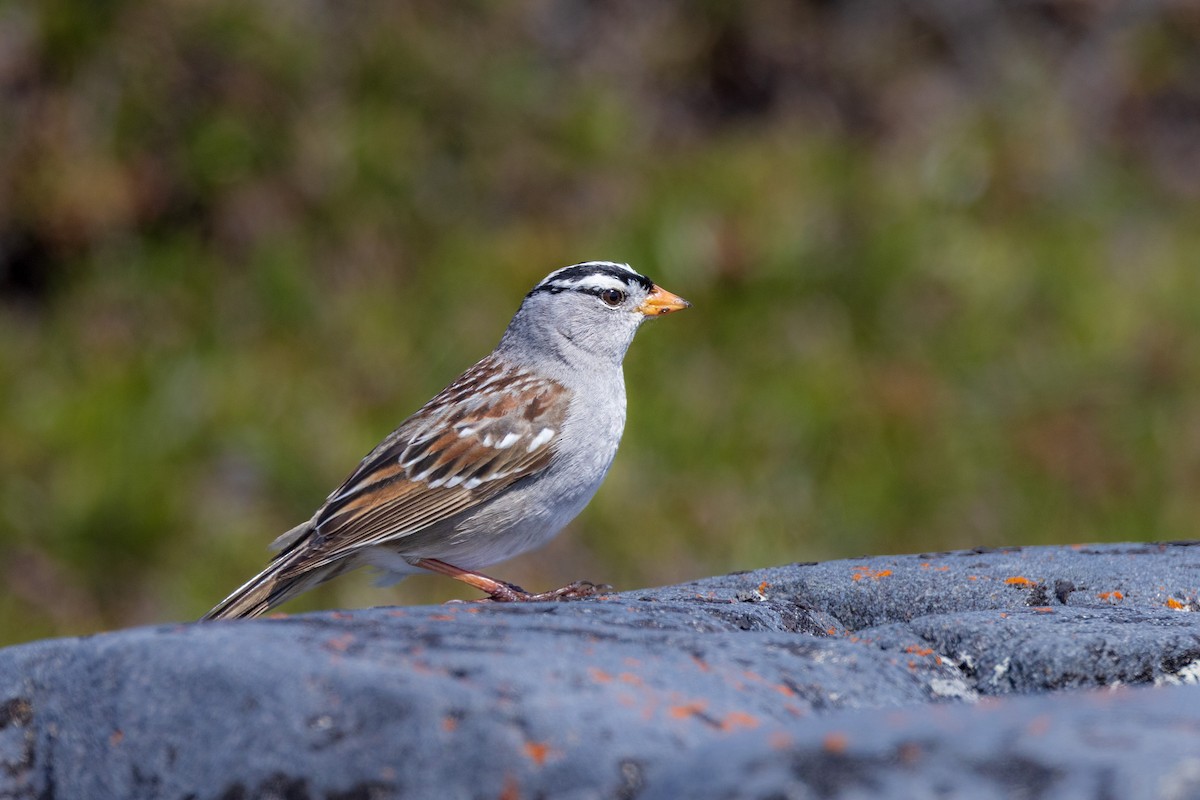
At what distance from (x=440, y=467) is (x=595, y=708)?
8.32ft

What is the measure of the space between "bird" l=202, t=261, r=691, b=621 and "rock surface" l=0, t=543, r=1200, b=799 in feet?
4.86

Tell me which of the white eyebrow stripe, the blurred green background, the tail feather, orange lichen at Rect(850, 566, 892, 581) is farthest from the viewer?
the blurred green background

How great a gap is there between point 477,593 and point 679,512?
113cm

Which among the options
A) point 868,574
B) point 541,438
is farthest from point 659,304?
point 868,574

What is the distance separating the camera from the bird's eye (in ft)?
19.7

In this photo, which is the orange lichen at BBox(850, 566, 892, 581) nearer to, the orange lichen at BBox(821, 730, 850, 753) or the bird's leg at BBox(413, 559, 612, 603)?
the bird's leg at BBox(413, 559, 612, 603)

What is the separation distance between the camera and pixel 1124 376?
9.86 metres

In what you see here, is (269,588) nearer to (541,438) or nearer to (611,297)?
(541,438)

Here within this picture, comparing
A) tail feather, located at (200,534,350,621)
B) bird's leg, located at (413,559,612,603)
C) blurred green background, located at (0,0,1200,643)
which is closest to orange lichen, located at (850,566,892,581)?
bird's leg, located at (413,559,612,603)

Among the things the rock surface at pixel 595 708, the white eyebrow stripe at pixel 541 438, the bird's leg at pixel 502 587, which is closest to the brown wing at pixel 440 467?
the white eyebrow stripe at pixel 541 438

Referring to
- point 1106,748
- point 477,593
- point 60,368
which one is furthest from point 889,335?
point 1106,748

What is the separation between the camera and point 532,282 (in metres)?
9.94

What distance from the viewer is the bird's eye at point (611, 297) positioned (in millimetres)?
6020

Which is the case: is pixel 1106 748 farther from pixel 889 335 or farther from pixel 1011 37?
Result: pixel 1011 37
